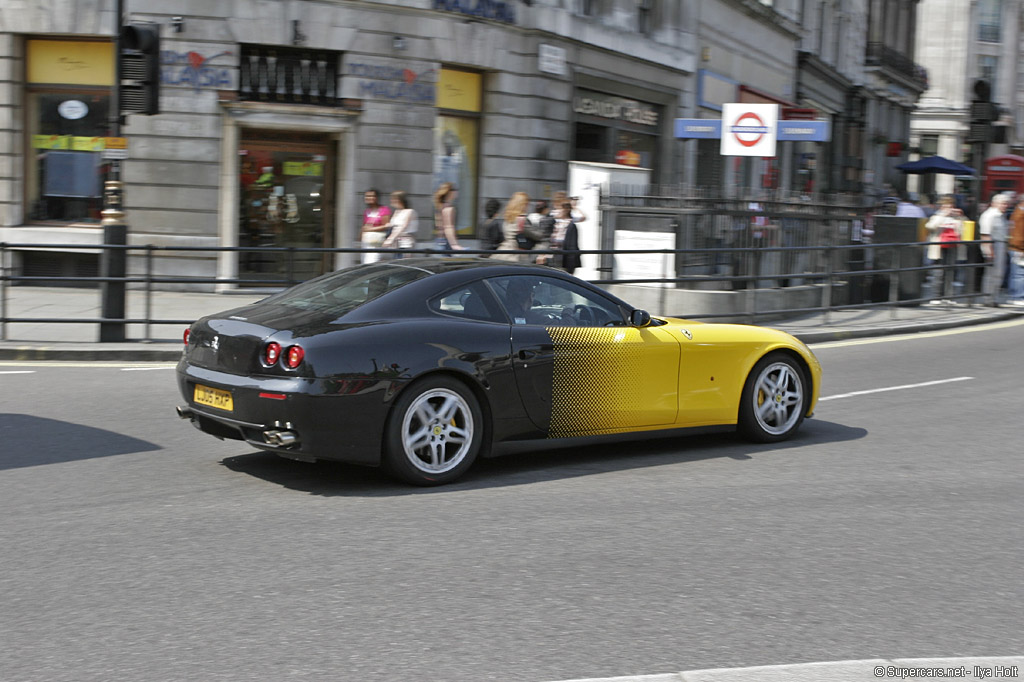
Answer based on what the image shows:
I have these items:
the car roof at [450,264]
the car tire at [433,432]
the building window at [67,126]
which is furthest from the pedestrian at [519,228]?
the car tire at [433,432]

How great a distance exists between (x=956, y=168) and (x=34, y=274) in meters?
27.9

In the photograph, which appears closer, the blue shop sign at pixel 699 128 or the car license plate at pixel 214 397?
the car license plate at pixel 214 397

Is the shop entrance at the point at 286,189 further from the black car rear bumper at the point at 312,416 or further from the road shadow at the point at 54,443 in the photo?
the black car rear bumper at the point at 312,416

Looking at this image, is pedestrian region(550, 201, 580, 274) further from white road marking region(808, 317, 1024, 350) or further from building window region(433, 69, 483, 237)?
building window region(433, 69, 483, 237)

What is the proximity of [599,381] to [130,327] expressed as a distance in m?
7.71

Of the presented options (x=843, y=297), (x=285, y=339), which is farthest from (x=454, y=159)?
(x=285, y=339)

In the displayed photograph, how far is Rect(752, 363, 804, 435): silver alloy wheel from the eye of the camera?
319 inches

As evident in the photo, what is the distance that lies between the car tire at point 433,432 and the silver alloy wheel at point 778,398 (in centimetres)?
230

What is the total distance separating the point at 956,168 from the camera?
33.9 m

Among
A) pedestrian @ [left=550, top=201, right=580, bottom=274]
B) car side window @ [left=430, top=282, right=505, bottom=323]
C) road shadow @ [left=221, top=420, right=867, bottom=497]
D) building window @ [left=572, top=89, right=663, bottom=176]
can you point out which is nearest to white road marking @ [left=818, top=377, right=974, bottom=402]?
road shadow @ [left=221, top=420, right=867, bottom=497]

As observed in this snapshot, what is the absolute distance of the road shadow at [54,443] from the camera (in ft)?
23.6

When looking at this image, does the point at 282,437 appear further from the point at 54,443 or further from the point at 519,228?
the point at 519,228

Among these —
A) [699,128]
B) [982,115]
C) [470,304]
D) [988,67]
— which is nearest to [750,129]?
[699,128]

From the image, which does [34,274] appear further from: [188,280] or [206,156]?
[206,156]
